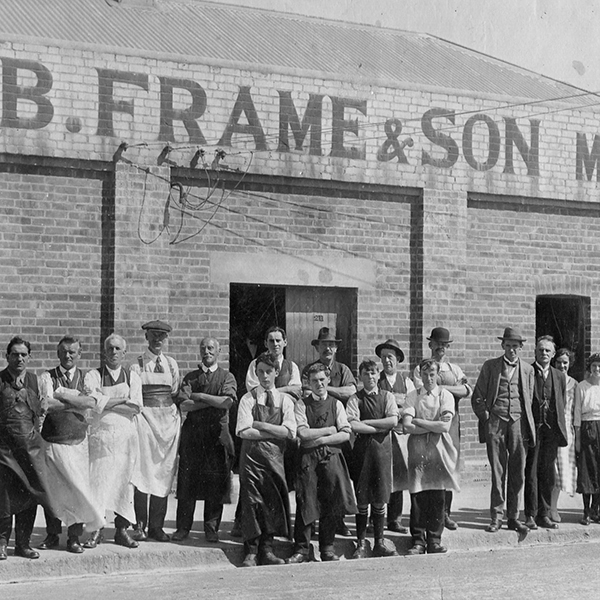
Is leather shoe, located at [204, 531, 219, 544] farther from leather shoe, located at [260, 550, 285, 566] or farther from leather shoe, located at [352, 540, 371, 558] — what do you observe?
leather shoe, located at [352, 540, 371, 558]

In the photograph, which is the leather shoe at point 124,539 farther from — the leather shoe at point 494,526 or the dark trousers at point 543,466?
the dark trousers at point 543,466

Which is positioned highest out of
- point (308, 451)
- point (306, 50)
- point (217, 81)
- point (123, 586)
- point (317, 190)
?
point (306, 50)

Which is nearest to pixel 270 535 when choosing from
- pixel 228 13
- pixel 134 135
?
pixel 134 135

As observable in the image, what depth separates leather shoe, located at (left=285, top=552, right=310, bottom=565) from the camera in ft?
29.1

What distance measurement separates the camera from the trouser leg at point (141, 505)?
9406 millimetres

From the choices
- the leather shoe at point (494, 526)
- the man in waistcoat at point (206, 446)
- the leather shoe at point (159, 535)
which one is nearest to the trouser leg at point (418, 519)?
the leather shoe at point (494, 526)

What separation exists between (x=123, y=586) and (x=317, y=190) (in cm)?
637

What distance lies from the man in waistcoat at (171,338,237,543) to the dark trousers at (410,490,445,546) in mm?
1649

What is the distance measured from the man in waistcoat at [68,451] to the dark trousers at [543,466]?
4192 mm

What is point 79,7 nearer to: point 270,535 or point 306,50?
point 306,50

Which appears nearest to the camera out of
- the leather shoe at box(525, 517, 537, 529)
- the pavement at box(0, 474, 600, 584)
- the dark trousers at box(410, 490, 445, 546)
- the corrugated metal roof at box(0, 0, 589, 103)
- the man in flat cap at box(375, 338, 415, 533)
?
the pavement at box(0, 474, 600, 584)

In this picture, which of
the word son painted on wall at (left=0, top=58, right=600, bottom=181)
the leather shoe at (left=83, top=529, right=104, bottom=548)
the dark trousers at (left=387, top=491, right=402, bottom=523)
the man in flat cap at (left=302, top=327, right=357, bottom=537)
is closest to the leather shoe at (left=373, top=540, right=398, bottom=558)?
the man in flat cap at (left=302, top=327, right=357, bottom=537)

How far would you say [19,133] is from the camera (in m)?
11.5

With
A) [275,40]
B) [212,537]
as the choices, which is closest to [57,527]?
[212,537]
